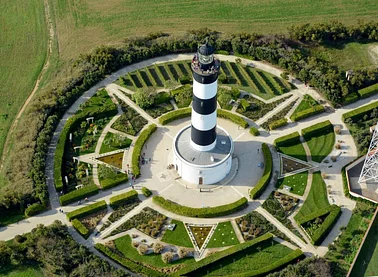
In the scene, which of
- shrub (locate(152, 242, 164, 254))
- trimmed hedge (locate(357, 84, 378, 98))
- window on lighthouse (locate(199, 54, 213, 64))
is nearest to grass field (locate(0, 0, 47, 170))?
shrub (locate(152, 242, 164, 254))

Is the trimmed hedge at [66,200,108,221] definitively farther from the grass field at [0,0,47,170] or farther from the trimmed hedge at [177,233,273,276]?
the grass field at [0,0,47,170]

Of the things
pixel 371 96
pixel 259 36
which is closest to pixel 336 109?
pixel 371 96

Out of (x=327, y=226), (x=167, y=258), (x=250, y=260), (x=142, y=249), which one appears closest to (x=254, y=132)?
→ (x=327, y=226)

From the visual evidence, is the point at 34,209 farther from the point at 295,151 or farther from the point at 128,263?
the point at 295,151

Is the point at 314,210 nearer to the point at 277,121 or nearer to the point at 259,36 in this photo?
the point at 277,121

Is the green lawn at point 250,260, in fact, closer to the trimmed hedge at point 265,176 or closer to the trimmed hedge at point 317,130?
the trimmed hedge at point 265,176

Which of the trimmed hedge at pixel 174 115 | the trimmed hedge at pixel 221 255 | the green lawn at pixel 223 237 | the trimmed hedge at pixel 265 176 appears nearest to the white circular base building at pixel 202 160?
the trimmed hedge at pixel 265 176
